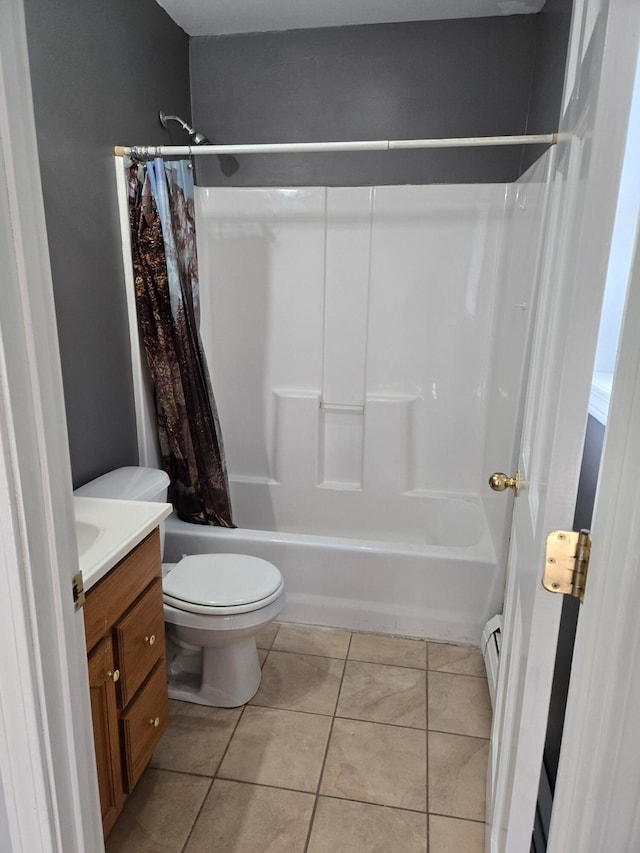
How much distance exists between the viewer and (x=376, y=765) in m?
1.68

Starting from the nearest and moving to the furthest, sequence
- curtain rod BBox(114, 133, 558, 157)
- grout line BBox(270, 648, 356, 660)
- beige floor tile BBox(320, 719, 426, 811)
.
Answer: beige floor tile BBox(320, 719, 426, 811) → curtain rod BBox(114, 133, 558, 157) → grout line BBox(270, 648, 356, 660)

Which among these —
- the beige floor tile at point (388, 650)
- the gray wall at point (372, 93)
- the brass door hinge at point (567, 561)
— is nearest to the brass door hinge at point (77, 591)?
the brass door hinge at point (567, 561)

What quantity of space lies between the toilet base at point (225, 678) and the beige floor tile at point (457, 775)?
65cm

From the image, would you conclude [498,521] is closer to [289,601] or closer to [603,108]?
[289,601]

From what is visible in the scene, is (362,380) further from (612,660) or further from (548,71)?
(612,660)

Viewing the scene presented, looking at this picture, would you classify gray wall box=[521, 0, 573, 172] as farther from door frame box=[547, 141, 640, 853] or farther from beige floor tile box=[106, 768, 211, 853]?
beige floor tile box=[106, 768, 211, 853]

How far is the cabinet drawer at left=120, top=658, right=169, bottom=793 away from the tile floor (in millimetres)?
171

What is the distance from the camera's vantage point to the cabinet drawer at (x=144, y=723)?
4.58 ft

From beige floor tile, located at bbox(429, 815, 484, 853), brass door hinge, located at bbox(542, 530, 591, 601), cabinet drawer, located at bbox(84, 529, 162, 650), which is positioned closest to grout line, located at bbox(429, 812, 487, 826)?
beige floor tile, located at bbox(429, 815, 484, 853)

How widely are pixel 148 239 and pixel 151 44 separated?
829 millimetres

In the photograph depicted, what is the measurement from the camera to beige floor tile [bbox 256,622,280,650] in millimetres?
2227

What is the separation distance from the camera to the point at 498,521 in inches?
88.0

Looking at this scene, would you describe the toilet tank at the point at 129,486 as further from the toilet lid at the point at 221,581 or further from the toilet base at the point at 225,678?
the toilet base at the point at 225,678

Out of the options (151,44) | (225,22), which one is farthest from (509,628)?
(225,22)
